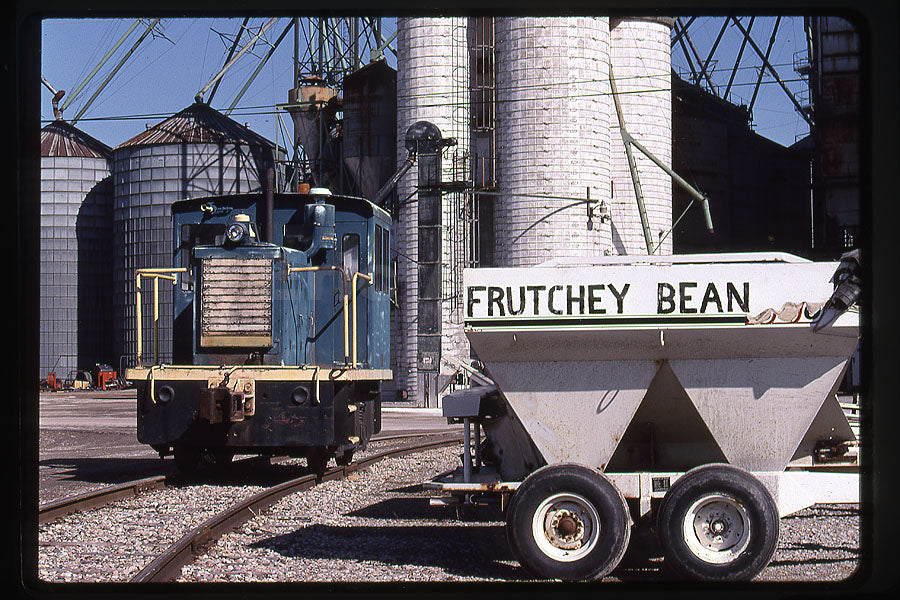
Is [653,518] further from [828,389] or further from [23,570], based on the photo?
[23,570]

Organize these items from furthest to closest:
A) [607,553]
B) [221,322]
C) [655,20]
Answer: [655,20] → [221,322] → [607,553]

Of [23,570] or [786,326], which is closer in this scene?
[23,570]

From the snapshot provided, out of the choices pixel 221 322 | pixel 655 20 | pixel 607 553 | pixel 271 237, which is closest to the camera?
pixel 607 553

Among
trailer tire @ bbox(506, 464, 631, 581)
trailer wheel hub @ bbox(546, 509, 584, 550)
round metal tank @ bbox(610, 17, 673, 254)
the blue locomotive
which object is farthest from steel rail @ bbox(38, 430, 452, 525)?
round metal tank @ bbox(610, 17, 673, 254)

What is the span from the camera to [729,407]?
7383mm

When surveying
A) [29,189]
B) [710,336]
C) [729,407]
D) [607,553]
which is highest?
[29,189]

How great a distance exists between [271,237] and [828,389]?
8.22 metres

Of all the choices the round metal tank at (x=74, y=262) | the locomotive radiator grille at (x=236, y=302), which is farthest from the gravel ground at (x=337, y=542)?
the round metal tank at (x=74, y=262)

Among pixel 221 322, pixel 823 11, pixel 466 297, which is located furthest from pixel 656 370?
pixel 221 322

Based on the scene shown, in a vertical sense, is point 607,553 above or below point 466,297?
below

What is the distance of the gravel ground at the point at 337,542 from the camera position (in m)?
7.54

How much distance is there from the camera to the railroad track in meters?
7.46

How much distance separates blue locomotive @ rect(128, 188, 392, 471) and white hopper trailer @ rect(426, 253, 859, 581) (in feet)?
16.7

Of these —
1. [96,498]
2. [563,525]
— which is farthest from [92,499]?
[563,525]
